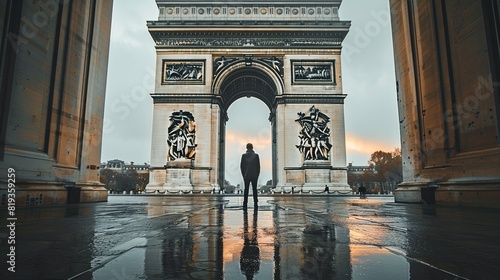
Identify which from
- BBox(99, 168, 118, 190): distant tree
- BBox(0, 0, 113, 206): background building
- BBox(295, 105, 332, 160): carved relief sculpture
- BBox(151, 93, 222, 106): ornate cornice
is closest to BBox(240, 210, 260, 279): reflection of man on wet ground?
BBox(0, 0, 113, 206): background building

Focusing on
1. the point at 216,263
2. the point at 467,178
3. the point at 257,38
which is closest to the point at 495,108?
the point at 467,178

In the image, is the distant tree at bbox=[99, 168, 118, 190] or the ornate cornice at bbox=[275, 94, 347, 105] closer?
the ornate cornice at bbox=[275, 94, 347, 105]

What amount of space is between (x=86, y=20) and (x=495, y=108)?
32.9ft

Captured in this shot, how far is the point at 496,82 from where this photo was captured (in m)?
5.68

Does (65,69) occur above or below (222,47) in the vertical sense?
below

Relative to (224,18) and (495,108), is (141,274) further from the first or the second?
(224,18)

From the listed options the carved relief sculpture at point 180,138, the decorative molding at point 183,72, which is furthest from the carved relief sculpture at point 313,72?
the carved relief sculpture at point 180,138

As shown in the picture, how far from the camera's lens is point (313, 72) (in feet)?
83.8

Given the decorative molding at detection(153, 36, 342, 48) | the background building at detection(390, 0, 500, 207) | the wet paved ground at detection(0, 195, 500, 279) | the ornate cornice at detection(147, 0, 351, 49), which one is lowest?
the wet paved ground at detection(0, 195, 500, 279)

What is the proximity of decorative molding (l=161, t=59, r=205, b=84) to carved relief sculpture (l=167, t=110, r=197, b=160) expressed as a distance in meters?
3.15

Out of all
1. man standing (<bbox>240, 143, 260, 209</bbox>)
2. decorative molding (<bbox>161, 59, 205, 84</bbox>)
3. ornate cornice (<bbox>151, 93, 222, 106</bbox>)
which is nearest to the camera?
man standing (<bbox>240, 143, 260, 209</bbox>)

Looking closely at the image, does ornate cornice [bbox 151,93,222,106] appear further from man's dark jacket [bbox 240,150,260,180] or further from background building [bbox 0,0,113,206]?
man's dark jacket [bbox 240,150,260,180]

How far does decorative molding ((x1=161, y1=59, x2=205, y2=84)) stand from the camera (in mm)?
25188

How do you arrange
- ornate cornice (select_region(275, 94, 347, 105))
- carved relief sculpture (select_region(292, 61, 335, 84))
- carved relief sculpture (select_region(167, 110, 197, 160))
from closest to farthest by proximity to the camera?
carved relief sculpture (select_region(167, 110, 197, 160)) → ornate cornice (select_region(275, 94, 347, 105)) → carved relief sculpture (select_region(292, 61, 335, 84))
